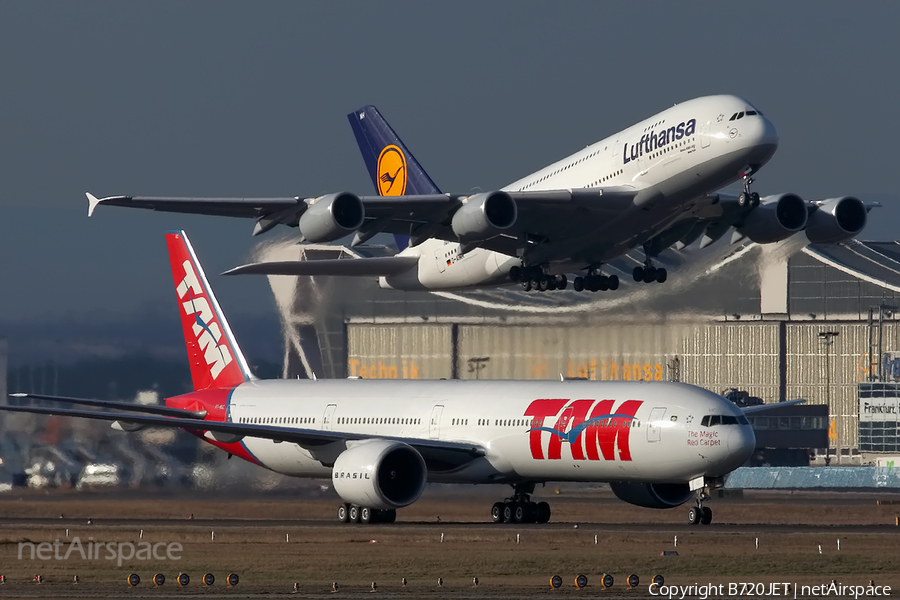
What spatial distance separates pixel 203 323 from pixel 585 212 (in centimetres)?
1313

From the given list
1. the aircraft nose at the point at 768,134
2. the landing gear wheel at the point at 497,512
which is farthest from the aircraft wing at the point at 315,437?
the aircraft nose at the point at 768,134

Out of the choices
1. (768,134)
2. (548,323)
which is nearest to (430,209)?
(768,134)

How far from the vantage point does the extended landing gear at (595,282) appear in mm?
41531

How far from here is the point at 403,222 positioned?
38.2m

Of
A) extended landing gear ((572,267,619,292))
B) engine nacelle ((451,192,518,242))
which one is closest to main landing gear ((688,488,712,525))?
engine nacelle ((451,192,518,242))

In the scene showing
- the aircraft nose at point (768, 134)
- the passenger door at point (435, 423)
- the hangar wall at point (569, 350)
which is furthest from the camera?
the hangar wall at point (569, 350)

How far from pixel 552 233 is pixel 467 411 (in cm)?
488

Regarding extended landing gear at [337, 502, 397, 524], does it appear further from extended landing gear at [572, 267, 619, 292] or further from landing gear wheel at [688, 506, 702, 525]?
extended landing gear at [572, 267, 619, 292]

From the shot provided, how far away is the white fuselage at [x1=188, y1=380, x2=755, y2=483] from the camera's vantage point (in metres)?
34.7

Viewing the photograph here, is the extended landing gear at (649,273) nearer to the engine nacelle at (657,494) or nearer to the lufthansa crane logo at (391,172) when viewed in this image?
the engine nacelle at (657,494)

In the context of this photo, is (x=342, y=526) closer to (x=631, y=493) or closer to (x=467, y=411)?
(x=467, y=411)

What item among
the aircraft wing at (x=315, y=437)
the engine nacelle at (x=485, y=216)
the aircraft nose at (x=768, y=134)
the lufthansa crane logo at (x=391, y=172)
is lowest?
the aircraft wing at (x=315, y=437)

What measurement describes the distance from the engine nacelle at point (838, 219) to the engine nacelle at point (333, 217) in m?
12.0

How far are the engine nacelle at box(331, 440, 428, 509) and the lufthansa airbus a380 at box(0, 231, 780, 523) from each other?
3 centimetres
